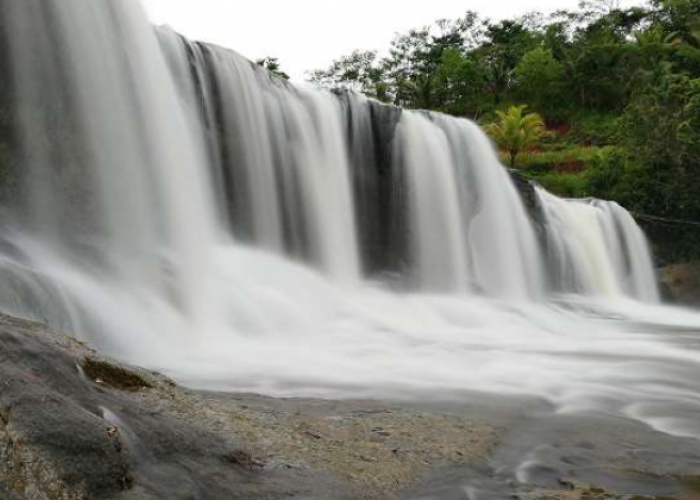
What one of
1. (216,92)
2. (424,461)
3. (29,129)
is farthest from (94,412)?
(216,92)

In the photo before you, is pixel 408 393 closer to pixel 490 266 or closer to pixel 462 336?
pixel 462 336

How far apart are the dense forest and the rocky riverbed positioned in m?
19.5

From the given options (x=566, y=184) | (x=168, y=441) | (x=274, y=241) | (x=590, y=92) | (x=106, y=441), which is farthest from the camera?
(x=590, y=92)

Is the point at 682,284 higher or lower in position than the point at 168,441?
higher

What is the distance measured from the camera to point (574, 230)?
59.3ft

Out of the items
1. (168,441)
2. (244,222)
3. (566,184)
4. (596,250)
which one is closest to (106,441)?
(168,441)

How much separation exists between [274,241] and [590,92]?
103 ft

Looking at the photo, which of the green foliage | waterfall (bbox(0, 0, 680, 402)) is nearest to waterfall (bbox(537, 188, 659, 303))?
waterfall (bbox(0, 0, 680, 402))

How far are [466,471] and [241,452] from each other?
3.46 feet

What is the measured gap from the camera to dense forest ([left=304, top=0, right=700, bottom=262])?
21562mm

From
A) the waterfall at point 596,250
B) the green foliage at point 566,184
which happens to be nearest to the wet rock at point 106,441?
the waterfall at point 596,250

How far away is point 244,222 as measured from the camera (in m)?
11.3

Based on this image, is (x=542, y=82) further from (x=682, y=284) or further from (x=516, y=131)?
(x=682, y=284)

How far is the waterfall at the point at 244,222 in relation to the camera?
20.5 feet
